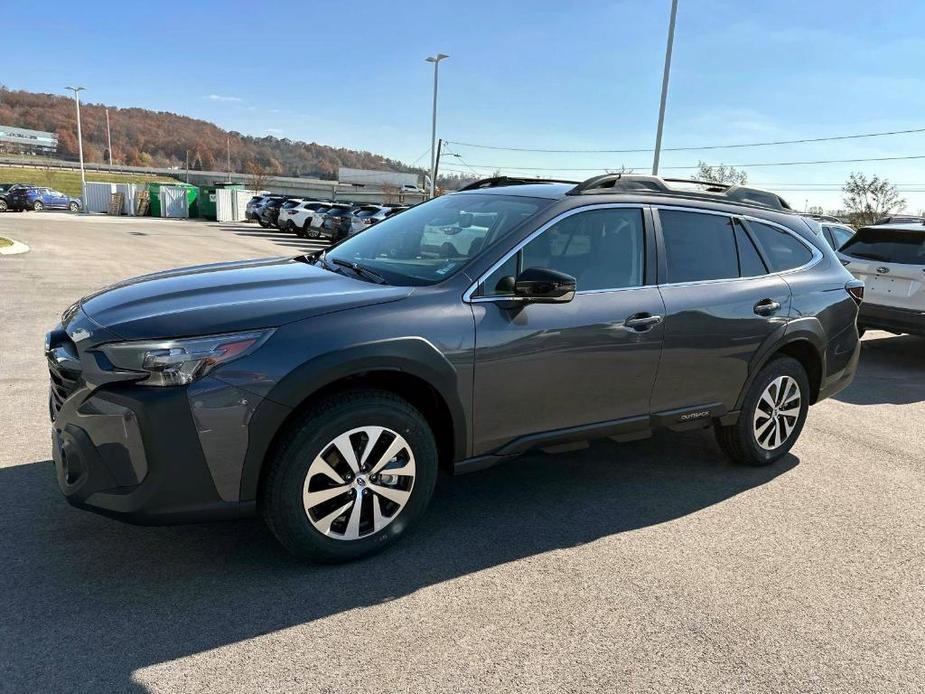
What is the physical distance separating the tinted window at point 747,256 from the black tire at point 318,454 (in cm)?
252

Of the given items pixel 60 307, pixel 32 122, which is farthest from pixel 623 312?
pixel 32 122

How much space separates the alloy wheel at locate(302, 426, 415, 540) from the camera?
10.1ft

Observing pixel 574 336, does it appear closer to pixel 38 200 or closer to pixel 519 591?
pixel 519 591

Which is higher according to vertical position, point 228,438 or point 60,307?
point 228,438

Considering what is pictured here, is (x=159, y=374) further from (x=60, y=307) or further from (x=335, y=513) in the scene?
(x=60, y=307)

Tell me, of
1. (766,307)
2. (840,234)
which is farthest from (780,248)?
(840,234)

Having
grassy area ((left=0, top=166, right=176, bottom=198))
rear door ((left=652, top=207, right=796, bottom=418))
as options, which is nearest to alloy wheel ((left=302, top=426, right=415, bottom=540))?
rear door ((left=652, top=207, right=796, bottom=418))

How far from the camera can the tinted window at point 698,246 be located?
418 centimetres

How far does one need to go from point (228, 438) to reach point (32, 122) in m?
156

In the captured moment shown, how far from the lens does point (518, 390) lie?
3.51 m

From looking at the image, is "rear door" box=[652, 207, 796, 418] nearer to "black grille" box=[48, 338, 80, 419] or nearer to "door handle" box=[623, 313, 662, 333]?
"door handle" box=[623, 313, 662, 333]

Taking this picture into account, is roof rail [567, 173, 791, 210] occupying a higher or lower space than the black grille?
higher

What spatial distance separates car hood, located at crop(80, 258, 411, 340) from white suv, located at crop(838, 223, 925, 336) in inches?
289

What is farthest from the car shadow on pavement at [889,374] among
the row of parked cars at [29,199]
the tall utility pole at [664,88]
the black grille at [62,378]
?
the row of parked cars at [29,199]
